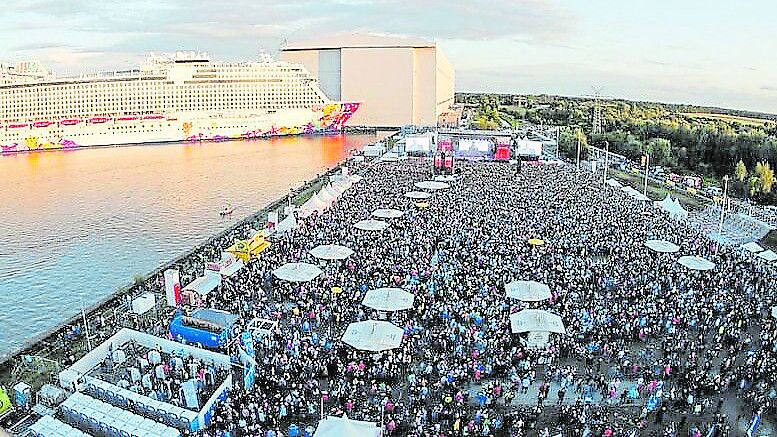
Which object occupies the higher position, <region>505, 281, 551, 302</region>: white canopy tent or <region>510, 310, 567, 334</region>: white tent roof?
<region>505, 281, 551, 302</region>: white canopy tent

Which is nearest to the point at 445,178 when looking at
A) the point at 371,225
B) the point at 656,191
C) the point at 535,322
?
the point at 656,191

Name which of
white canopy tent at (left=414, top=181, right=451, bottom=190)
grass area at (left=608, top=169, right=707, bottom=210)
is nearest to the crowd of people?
grass area at (left=608, top=169, right=707, bottom=210)

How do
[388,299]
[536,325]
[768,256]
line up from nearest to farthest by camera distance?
1. [536,325]
2. [388,299]
3. [768,256]

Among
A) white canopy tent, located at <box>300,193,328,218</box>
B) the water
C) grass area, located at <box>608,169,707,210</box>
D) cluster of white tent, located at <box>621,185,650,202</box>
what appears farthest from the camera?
grass area, located at <box>608,169,707,210</box>

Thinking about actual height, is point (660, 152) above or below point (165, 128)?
below

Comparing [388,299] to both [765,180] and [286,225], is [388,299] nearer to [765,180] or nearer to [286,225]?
[286,225]

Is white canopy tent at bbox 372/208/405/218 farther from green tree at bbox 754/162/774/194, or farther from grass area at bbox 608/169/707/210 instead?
green tree at bbox 754/162/774/194
